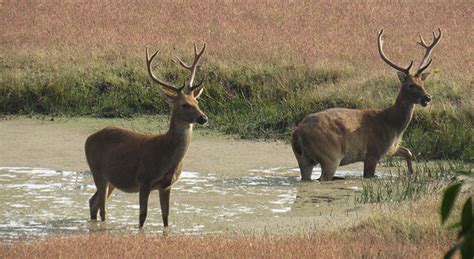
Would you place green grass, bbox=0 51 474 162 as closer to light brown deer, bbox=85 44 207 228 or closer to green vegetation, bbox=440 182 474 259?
light brown deer, bbox=85 44 207 228

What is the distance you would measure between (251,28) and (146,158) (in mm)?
11542

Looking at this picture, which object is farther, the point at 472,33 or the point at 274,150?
the point at 472,33

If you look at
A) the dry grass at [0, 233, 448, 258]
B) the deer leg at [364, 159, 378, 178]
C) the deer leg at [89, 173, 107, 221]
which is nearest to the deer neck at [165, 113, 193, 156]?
the deer leg at [89, 173, 107, 221]

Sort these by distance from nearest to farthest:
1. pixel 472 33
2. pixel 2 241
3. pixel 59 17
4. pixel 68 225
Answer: pixel 2 241
pixel 68 225
pixel 472 33
pixel 59 17

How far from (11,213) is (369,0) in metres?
15.5

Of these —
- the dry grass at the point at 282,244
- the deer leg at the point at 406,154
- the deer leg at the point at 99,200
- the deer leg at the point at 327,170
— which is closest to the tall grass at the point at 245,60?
the deer leg at the point at 406,154

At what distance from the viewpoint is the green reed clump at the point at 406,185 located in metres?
11.3

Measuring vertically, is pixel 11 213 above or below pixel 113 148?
below

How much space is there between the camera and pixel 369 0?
978 inches

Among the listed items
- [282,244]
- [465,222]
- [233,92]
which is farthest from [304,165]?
[465,222]

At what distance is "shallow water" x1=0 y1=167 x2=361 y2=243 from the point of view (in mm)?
10172

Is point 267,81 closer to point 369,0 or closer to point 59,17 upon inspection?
point 59,17

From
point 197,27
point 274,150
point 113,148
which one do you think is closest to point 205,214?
point 113,148

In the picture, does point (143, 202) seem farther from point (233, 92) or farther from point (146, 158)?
point (233, 92)
